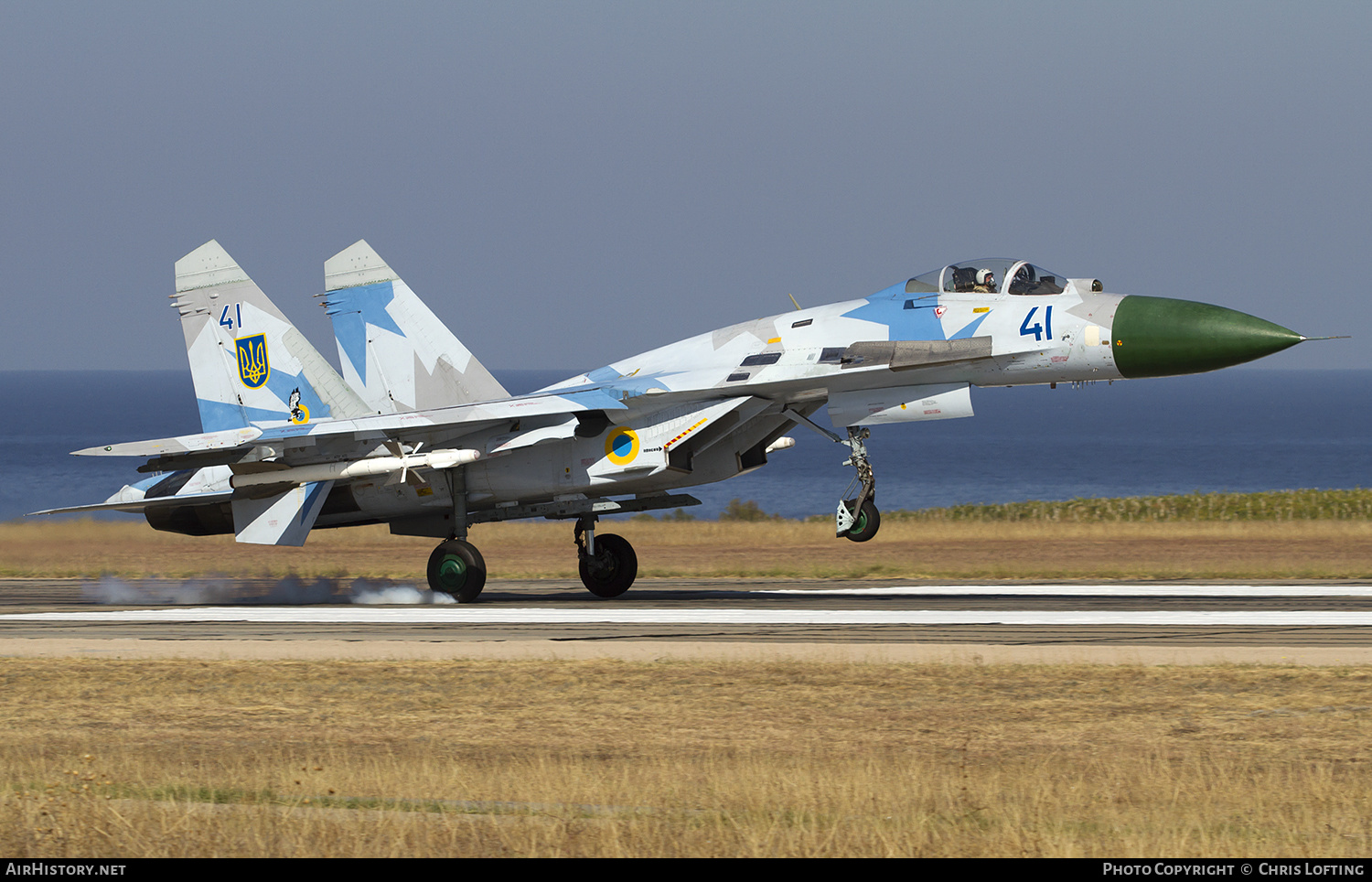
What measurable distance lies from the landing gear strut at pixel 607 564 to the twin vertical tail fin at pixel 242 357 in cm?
398

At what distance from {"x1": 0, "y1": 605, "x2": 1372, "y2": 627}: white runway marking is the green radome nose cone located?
2869 millimetres

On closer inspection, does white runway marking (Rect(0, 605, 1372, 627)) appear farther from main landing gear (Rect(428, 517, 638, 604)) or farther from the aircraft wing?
the aircraft wing

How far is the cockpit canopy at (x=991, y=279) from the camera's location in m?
17.2

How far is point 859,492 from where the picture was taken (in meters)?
16.7

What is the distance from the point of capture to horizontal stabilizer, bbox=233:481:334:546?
19516 mm

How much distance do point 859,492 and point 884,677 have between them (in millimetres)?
4808

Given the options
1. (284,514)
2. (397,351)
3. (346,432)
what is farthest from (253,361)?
(346,432)

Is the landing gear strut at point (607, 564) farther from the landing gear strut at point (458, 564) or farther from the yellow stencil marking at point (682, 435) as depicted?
the yellow stencil marking at point (682, 435)

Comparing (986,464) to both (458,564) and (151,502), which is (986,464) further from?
(151,502)

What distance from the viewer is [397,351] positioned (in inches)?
843

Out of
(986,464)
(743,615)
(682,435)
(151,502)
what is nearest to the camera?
(743,615)

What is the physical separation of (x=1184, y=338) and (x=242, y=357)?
1345 cm

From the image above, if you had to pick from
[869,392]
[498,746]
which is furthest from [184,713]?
[869,392]
